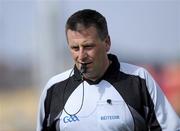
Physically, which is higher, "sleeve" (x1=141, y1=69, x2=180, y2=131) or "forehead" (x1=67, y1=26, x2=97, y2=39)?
"forehead" (x1=67, y1=26, x2=97, y2=39)

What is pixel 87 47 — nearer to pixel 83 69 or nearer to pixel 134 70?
pixel 83 69

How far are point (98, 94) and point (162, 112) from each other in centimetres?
41

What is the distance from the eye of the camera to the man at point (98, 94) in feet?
16.2

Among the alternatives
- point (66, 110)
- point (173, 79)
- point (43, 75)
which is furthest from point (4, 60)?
point (66, 110)

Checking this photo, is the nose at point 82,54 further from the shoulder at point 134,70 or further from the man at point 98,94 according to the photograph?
the shoulder at point 134,70

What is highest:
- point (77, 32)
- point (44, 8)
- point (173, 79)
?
point (77, 32)

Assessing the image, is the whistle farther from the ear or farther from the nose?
the ear

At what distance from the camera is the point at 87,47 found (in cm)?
489

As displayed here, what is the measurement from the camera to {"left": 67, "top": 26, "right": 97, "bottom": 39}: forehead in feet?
16.1

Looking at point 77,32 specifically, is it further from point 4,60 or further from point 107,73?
point 4,60

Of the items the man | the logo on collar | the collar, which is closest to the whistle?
the man

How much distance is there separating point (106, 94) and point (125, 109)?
0.52 ft

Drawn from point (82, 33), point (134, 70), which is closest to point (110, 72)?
point (134, 70)

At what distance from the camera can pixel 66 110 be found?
512 cm
